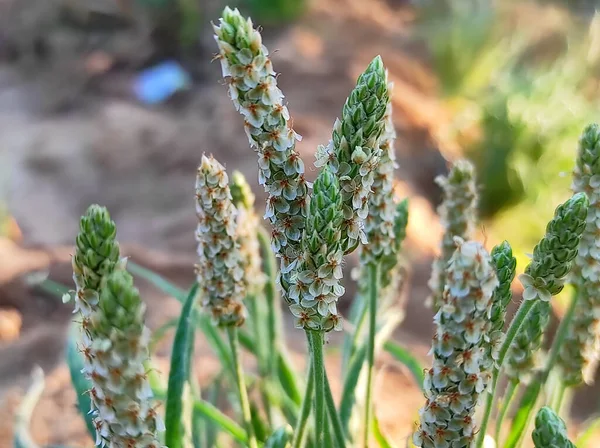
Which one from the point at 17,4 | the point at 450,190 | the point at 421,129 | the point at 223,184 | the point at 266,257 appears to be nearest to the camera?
the point at 223,184

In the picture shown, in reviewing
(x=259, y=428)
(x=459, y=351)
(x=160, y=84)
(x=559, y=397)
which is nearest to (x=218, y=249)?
(x=459, y=351)

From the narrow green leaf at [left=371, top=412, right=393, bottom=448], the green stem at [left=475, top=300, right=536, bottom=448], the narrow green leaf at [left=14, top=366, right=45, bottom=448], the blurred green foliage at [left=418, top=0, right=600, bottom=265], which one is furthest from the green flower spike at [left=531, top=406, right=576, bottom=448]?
the blurred green foliage at [left=418, top=0, right=600, bottom=265]

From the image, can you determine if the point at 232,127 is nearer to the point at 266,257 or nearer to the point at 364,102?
the point at 266,257

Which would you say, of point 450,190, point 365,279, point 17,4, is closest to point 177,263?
point 365,279

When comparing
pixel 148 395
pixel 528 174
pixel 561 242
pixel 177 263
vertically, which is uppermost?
pixel 528 174

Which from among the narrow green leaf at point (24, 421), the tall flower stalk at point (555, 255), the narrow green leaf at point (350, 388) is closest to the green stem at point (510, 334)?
the tall flower stalk at point (555, 255)

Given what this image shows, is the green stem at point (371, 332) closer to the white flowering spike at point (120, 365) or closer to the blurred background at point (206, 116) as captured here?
the white flowering spike at point (120, 365)

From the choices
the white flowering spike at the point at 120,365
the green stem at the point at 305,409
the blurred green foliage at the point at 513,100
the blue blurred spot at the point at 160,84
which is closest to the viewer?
the white flowering spike at the point at 120,365
